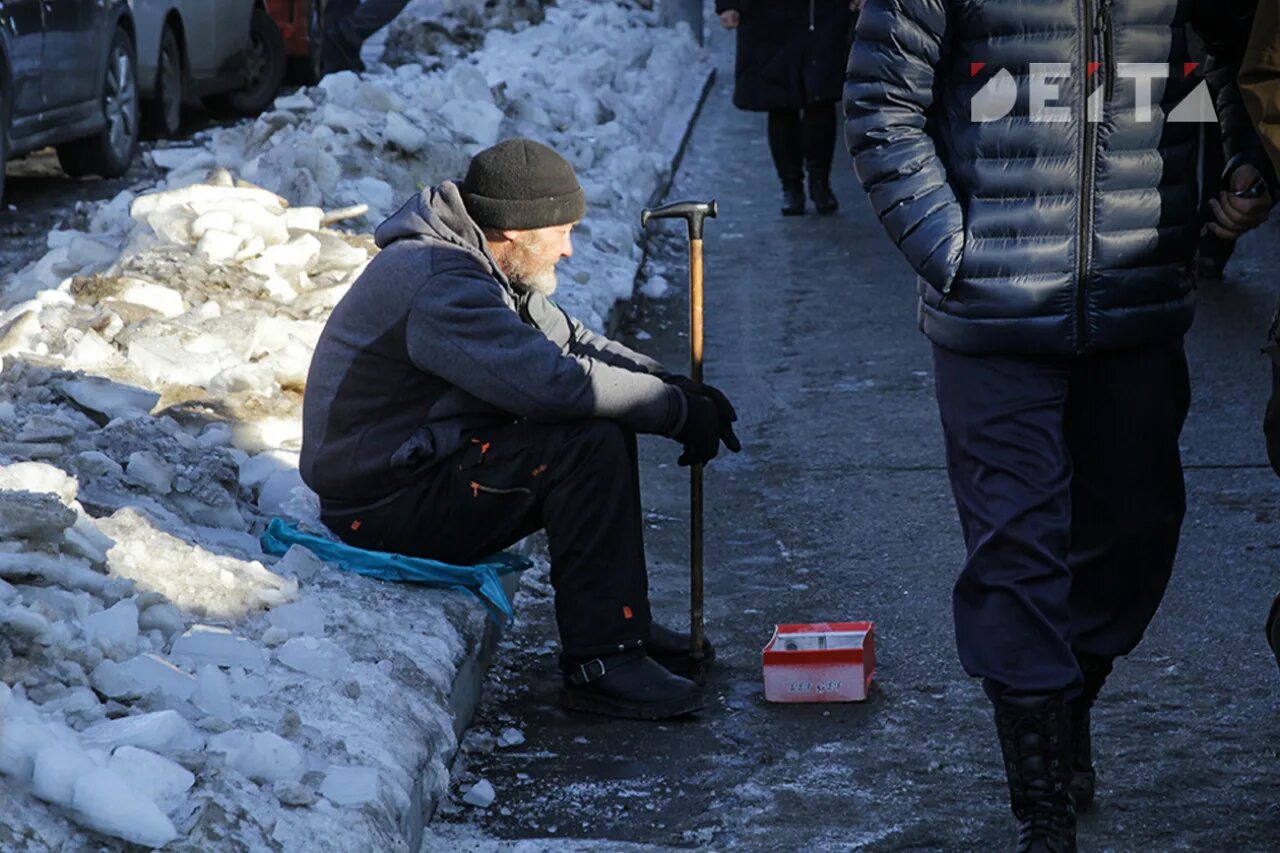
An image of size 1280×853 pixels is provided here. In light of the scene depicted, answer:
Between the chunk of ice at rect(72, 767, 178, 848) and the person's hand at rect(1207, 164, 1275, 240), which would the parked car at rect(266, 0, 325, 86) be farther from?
the chunk of ice at rect(72, 767, 178, 848)

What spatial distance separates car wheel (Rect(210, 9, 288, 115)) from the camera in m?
15.6

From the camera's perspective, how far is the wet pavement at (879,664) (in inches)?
158

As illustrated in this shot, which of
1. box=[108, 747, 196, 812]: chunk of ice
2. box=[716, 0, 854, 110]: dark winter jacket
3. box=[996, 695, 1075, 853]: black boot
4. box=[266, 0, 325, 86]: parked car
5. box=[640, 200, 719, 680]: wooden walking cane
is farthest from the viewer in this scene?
box=[266, 0, 325, 86]: parked car

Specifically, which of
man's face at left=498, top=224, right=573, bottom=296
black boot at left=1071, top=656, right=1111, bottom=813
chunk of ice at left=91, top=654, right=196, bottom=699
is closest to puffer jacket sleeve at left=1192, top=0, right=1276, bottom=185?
black boot at left=1071, top=656, right=1111, bottom=813

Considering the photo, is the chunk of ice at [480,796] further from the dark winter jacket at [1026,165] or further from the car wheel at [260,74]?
the car wheel at [260,74]

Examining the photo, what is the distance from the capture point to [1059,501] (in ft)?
12.0

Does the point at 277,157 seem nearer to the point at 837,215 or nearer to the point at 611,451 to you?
the point at 837,215

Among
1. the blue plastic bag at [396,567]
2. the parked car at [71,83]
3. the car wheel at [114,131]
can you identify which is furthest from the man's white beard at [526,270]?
the car wheel at [114,131]

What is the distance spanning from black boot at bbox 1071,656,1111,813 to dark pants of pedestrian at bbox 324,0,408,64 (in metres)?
14.7

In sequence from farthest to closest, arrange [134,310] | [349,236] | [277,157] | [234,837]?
[277,157] < [349,236] < [134,310] < [234,837]

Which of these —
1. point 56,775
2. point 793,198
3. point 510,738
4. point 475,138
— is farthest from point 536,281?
point 793,198

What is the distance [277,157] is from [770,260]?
252 cm

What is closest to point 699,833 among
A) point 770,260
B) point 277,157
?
point 277,157

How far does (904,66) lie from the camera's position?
363cm
